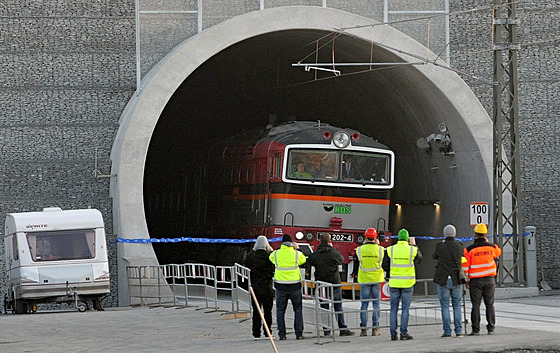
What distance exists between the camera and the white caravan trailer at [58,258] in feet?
80.8

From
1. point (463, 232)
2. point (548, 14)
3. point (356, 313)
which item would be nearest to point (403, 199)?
point (463, 232)

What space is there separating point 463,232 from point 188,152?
36.6 ft

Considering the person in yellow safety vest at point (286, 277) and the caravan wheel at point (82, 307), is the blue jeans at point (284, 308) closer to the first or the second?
the person in yellow safety vest at point (286, 277)

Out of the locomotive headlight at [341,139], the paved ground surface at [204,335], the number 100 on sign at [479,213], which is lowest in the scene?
the paved ground surface at [204,335]

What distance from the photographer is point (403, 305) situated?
15.9m

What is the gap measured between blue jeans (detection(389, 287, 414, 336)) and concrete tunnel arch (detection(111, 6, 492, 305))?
11.3 meters

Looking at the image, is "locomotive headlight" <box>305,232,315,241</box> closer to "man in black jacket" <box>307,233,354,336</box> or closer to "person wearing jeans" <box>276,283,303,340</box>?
"man in black jacket" <box>307,233,354,336</box>

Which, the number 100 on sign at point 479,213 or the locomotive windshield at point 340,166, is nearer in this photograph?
the number 100 on sign at point 479,213

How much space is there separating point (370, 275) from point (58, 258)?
1041 centimetres

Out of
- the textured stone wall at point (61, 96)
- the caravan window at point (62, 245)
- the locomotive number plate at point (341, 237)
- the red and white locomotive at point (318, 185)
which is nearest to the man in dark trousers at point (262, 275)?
the caravan window at point (62, 245)

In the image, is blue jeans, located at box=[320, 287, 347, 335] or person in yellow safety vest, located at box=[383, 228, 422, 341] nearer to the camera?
person in yellow safety vest, located at box=[383, 228, 422, 341]

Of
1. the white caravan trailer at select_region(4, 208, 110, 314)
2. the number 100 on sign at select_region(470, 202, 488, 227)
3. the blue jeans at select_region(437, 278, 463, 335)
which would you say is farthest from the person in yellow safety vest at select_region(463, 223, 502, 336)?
the white caravan trailer at select_region(4, 208, 110, 314)

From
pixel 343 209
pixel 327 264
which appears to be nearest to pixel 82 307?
pixel 343 209

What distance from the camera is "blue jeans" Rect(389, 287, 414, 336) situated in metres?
15.8
